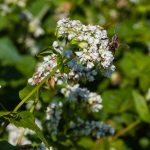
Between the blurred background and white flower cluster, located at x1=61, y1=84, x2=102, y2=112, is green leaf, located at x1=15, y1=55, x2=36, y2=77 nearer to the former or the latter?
the blurred background

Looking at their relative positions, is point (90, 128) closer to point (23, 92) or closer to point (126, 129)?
point (23, 92)

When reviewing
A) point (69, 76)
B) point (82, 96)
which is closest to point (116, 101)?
point (82, 96)

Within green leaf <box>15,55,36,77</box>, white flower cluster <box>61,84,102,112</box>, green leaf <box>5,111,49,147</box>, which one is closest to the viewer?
green leaf <box>5,111,49,147</box>

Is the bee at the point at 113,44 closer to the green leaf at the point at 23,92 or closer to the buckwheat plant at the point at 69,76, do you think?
the buckwheat plant at the point at 69,76

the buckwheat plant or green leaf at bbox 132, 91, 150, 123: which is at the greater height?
green leaf at bbox 132, 91, 150, 123

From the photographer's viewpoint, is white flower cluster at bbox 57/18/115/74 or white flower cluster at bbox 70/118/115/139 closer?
white flower cluster at bbox 57/18/115/74

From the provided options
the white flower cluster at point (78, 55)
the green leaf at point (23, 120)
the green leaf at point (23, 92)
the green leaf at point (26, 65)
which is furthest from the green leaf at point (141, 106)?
the green leaf at point (23, 120)

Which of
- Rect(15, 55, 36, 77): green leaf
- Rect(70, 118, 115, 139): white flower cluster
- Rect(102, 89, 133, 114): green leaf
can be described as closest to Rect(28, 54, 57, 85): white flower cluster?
Rect(70, 118, 115, 139): white flower cluster
